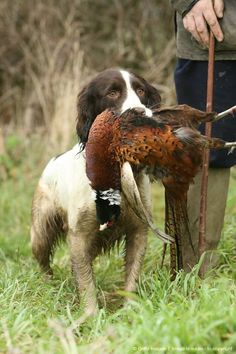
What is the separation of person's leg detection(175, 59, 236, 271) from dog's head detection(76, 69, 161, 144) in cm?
23

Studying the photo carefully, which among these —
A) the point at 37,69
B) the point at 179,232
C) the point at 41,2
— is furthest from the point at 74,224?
the point at 41,2

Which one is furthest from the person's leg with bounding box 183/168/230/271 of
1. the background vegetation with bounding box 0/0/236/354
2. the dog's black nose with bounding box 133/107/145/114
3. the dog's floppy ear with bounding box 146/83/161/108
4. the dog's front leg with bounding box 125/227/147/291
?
the dog's black nose with bounding box 133/107/145/114

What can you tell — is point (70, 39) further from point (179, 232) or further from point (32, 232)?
point (179, 232)

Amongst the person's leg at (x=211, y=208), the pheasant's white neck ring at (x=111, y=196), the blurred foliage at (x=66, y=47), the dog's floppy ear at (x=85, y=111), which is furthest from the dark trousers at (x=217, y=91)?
the blurred foliage at (x=66, y=47)

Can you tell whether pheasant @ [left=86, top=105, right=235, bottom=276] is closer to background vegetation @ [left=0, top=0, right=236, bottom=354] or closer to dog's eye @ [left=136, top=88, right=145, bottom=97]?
background vegetation @ [left=0, top=0, right=236, bottom=354]

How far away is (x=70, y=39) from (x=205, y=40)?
5.58m

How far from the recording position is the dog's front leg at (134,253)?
12.7 ft

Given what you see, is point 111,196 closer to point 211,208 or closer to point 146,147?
point 146,147

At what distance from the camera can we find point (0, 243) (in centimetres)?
528

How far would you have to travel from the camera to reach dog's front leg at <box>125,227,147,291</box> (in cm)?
387

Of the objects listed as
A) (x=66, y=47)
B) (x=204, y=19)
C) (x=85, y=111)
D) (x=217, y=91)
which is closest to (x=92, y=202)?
(x=85, y=111)

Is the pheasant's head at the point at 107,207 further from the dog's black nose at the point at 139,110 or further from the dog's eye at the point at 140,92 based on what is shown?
the dog's eye at the point at 140,92

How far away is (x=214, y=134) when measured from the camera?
12.7 ft

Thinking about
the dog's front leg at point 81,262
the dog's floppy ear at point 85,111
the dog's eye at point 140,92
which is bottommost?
the dog's front leg at point 81,262
